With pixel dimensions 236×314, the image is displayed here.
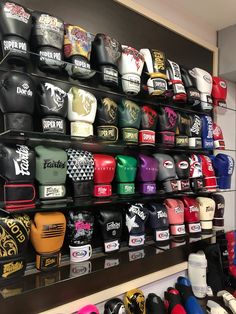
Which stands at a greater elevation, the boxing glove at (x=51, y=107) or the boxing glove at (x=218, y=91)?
the boxing glove at (x=218, y=91)

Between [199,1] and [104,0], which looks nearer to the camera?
[104,0]

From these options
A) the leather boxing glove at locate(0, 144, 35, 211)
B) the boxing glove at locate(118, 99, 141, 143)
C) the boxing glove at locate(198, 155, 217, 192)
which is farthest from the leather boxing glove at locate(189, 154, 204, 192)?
the leather boxing glove at locate(0, 144, 35, 211)

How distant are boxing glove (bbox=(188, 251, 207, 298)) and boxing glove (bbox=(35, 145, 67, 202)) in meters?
1.20

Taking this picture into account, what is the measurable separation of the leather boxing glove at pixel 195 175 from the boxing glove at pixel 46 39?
112 centimetres

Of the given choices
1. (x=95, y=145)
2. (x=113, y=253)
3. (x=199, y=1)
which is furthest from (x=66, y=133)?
(x=199, y=1)

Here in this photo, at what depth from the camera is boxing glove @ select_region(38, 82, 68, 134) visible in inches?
46.7

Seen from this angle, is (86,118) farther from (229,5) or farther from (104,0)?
(229,5)

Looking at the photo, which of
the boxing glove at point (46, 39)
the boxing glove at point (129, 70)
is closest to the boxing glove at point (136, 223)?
the boxing glove at point (129, 70)

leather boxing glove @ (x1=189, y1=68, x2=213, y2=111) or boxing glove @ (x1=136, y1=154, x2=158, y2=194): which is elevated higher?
leather boxing glove @ (x1=189, y1=68, x2=213, y2=111)

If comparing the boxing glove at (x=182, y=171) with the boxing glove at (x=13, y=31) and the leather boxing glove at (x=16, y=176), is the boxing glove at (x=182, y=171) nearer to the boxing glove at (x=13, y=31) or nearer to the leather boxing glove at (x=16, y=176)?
the leather boxing glove at (x=16, y=176)

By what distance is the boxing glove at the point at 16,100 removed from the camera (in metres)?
1.09

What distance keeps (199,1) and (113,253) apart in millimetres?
1804

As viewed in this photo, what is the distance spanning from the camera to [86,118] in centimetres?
132

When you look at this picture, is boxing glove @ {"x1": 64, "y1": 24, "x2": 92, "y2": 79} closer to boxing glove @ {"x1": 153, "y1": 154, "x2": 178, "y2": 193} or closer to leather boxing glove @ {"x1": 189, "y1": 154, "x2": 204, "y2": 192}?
boxing glove @ {"x1": 153, "y1": 154, "x2": 178, "y2": 193}
